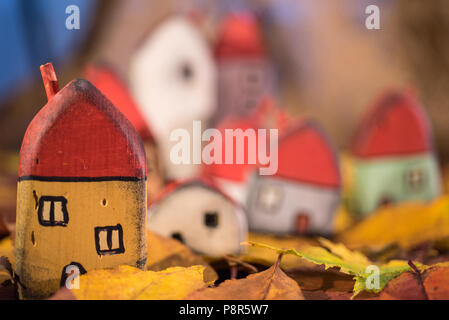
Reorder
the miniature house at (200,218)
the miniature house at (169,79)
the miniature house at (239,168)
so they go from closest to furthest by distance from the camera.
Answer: the miniature house at (200,218) < the miniature house at (239,168) < the miniature house at (169,79)

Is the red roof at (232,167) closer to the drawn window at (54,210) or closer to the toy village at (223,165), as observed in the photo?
the toy village at (223,165)

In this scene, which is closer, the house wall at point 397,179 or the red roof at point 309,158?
the red roof at point 309,158

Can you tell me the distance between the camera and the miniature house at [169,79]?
124cm

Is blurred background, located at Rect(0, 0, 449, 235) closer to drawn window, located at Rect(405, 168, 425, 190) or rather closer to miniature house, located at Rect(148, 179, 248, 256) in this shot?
drawn window, located at Rect(405, 168, 425, 190)

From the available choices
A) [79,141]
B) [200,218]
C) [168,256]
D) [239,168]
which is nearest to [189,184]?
[200,218]

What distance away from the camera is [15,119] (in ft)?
6.84

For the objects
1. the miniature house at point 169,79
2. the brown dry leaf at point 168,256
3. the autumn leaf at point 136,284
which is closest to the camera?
the autumn leaf at point 136,284

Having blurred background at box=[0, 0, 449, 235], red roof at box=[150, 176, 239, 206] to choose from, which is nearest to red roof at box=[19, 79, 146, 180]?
red roof at box=[150, 176, 239, 206]

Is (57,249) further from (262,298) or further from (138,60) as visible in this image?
(138,60)

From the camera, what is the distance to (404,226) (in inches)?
34.8

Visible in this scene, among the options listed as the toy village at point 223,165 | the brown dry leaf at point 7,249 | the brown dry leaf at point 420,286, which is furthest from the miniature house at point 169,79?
the brown dry leaf at point 420,286

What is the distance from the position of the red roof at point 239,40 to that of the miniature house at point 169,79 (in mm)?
179

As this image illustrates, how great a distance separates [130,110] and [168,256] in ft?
1.67
